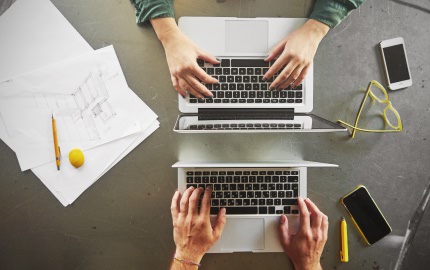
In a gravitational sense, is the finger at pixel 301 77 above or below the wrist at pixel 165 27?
below

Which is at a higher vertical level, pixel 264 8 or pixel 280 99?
pixel 264 8

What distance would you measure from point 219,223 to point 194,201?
11cm

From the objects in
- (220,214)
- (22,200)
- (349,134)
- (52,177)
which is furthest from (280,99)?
(22,200)

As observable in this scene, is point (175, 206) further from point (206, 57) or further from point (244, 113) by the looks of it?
point (206, 57)

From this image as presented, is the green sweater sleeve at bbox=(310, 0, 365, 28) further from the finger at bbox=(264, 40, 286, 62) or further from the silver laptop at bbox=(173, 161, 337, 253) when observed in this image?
the silver laptop at bbox=(173, 161, 337, 253)

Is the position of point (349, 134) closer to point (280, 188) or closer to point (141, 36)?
point (280, 188)

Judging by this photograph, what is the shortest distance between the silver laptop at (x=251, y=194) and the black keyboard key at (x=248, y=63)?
33 cm

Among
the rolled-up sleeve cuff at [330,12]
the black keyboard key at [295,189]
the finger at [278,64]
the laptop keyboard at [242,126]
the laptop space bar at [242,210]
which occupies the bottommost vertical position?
the laptop space bar at [242,210]

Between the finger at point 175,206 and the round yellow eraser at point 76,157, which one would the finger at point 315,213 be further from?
the round yellow eraser at point 76,157

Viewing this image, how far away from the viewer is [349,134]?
121cm

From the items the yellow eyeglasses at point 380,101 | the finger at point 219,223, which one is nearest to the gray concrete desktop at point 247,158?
the yellow eyeglasses at point 380,101

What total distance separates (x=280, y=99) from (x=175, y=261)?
66 cm

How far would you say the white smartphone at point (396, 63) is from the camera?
1179 mm

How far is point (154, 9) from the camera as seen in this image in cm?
110
